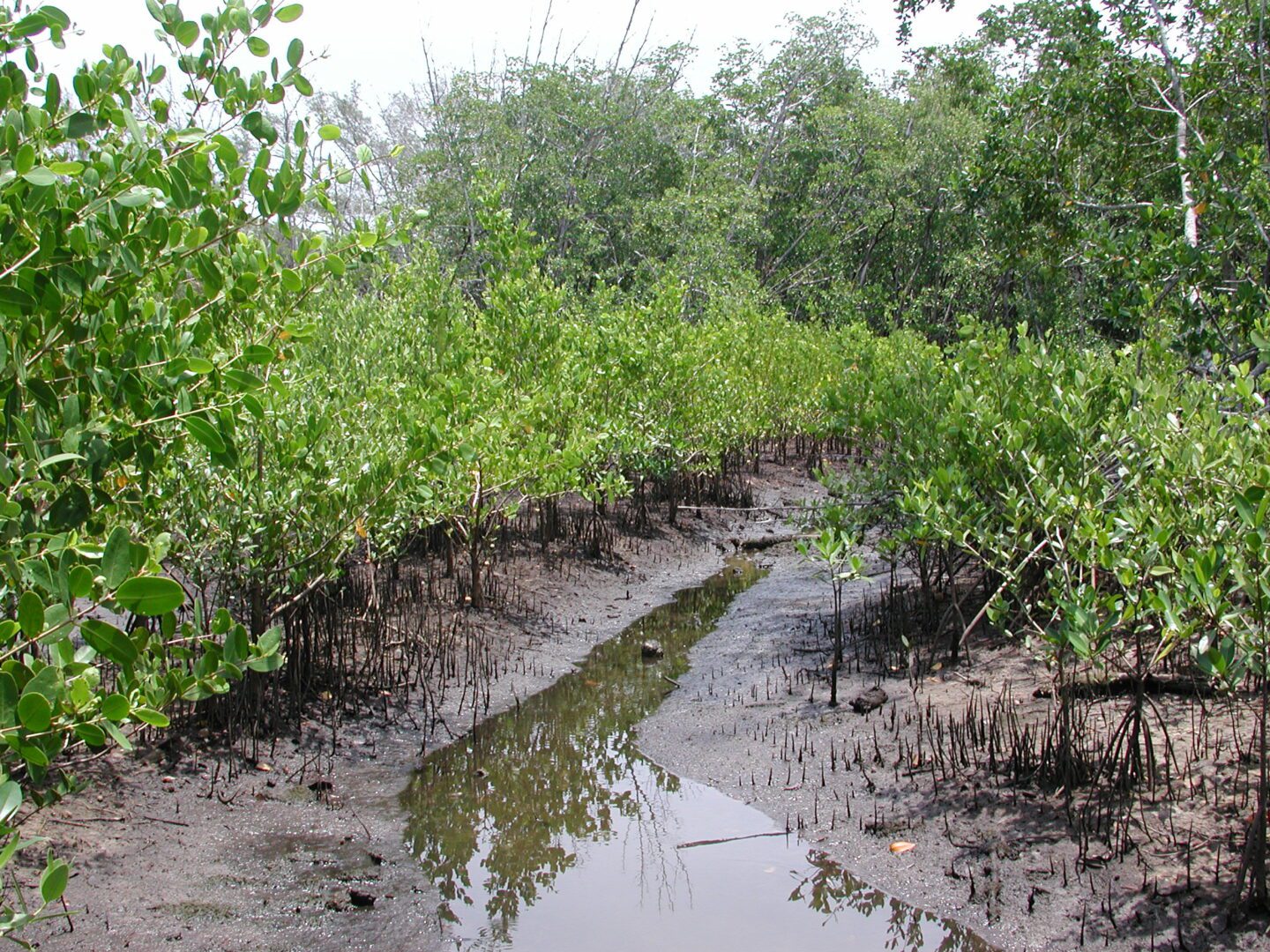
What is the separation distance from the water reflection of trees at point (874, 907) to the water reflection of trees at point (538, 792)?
0.56 metres

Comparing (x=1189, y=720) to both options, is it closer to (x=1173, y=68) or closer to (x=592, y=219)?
(x=1173, y=68)

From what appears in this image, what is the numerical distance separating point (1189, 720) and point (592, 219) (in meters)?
14.7

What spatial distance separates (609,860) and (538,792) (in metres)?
0.71

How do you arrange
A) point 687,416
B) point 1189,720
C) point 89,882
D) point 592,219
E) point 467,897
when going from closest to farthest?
point 89,882
point 467,897
point 1189,720
point 687,416
point 592,219

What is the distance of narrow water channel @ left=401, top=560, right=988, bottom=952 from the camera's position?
12.7 feet

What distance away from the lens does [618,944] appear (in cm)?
381

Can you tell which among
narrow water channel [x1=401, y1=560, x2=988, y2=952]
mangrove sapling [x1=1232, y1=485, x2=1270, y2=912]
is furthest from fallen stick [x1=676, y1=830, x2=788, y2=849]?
mangrove sapling [x1=1232, y1=485, x2=1270, y2=912]

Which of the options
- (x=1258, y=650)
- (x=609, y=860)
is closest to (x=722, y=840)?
(x=609, y=860)

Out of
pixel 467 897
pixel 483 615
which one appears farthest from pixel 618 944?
pixel 483 615

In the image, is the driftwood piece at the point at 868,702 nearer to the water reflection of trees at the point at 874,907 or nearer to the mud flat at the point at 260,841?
the water reflection of trees at the point at 874,907

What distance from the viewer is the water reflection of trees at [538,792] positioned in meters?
4.32

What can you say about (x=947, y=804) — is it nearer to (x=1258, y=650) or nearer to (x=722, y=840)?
(x=722, y=840)

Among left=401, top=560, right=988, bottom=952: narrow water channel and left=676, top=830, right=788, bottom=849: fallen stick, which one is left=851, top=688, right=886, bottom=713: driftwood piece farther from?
left=676, top=830, right=788, bottom=849: fallen stick

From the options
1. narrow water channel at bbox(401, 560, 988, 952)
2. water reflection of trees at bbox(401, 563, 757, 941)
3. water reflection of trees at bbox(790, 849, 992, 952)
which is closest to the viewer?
water reflection of trees at bbox(790, 849, 992, 952)
